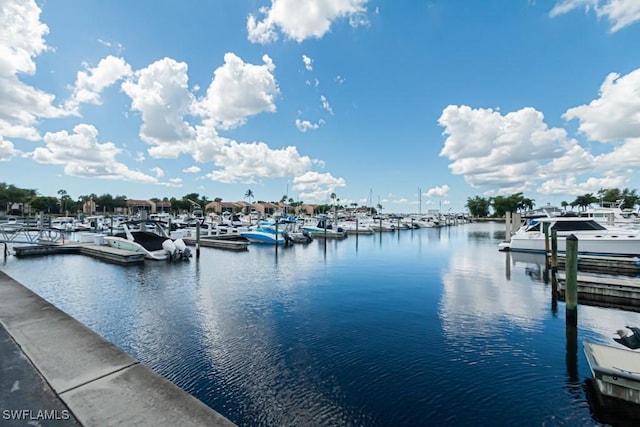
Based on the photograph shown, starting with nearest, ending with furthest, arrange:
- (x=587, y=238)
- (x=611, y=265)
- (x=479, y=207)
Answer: (x=611, y=265)
(x=587, y=238)
(x=479, y=207)

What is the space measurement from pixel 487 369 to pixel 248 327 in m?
6.04

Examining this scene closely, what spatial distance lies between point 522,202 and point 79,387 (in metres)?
119

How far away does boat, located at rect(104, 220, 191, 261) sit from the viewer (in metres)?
19.5

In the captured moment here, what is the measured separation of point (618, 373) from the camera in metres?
4.83

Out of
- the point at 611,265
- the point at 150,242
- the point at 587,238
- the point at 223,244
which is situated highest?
the point at 587,238

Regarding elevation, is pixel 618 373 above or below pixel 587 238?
below

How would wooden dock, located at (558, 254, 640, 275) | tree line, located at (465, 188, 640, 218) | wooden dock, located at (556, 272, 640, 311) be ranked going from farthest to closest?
tree line, located at (465, 188, 640, 218)
wooden dock, located at (558, 254, 640, 275)
wooden dock, located at (556, 272, 640, 311)

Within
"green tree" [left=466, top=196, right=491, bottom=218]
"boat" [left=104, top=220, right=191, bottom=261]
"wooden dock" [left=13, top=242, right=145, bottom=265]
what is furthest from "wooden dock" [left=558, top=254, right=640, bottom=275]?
"green tree" [left=466, top=196, right=491, bottom=218]

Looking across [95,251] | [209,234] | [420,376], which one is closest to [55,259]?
[95,251]

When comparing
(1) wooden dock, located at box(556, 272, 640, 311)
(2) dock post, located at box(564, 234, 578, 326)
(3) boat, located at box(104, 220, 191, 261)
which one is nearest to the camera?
(2) dock post, located at box(564, 234, 578, 326)

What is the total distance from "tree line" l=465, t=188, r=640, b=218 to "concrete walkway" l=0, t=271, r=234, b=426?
7496 cm

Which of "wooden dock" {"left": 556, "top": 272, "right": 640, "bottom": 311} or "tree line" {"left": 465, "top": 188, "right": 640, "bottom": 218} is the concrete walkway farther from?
"tree line" {"left": 465, "top": 188, "right": 640, "bottom": 218}

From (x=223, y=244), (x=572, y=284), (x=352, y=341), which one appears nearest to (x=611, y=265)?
(x=572, y=284)

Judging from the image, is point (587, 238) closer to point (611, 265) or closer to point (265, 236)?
point (611, 265)
